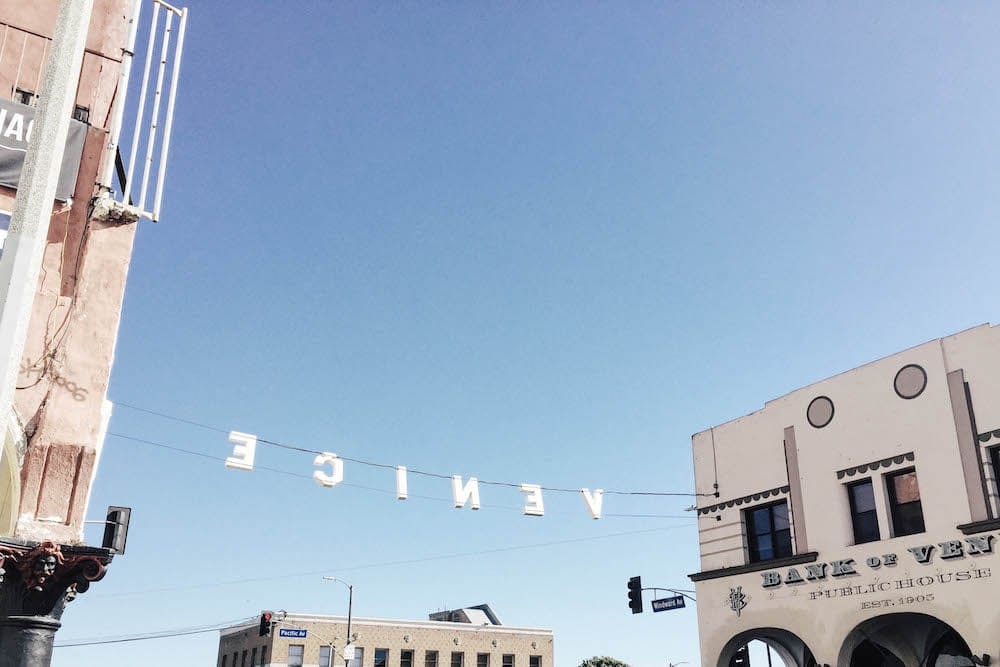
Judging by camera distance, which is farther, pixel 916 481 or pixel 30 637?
pixel 916 481

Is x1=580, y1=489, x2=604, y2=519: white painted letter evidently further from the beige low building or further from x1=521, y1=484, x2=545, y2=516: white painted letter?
the beige low building

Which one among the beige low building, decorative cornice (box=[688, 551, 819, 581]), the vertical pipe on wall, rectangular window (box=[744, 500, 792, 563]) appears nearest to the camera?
the vertical pipe on wall

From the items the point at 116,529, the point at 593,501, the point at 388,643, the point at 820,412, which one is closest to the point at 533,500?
the point at 593,501

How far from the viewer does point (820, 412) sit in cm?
2550

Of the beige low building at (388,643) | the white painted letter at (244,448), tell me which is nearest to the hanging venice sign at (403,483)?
the white painted letter at (244,448)

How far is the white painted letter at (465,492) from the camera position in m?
24.0

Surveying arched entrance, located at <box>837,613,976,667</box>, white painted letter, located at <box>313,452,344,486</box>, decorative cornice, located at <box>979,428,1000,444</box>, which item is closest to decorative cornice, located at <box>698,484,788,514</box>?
arched entrance, located at <box>837,613,976,667</box>

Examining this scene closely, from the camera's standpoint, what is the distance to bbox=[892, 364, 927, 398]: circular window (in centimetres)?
2300

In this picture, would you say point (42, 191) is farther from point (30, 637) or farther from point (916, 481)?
point (916, 481)

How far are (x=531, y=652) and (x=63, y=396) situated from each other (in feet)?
229

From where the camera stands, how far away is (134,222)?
13172mm

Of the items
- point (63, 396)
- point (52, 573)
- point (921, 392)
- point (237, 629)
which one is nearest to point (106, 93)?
point (63, 396)

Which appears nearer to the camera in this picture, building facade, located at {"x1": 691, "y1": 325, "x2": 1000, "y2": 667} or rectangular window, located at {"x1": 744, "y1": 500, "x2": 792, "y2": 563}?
building facade, located at {"x1": 691, "y1": 325, "x2": 1000, "y2": 667}

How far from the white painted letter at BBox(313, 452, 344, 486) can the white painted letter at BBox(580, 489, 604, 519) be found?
749 cm
